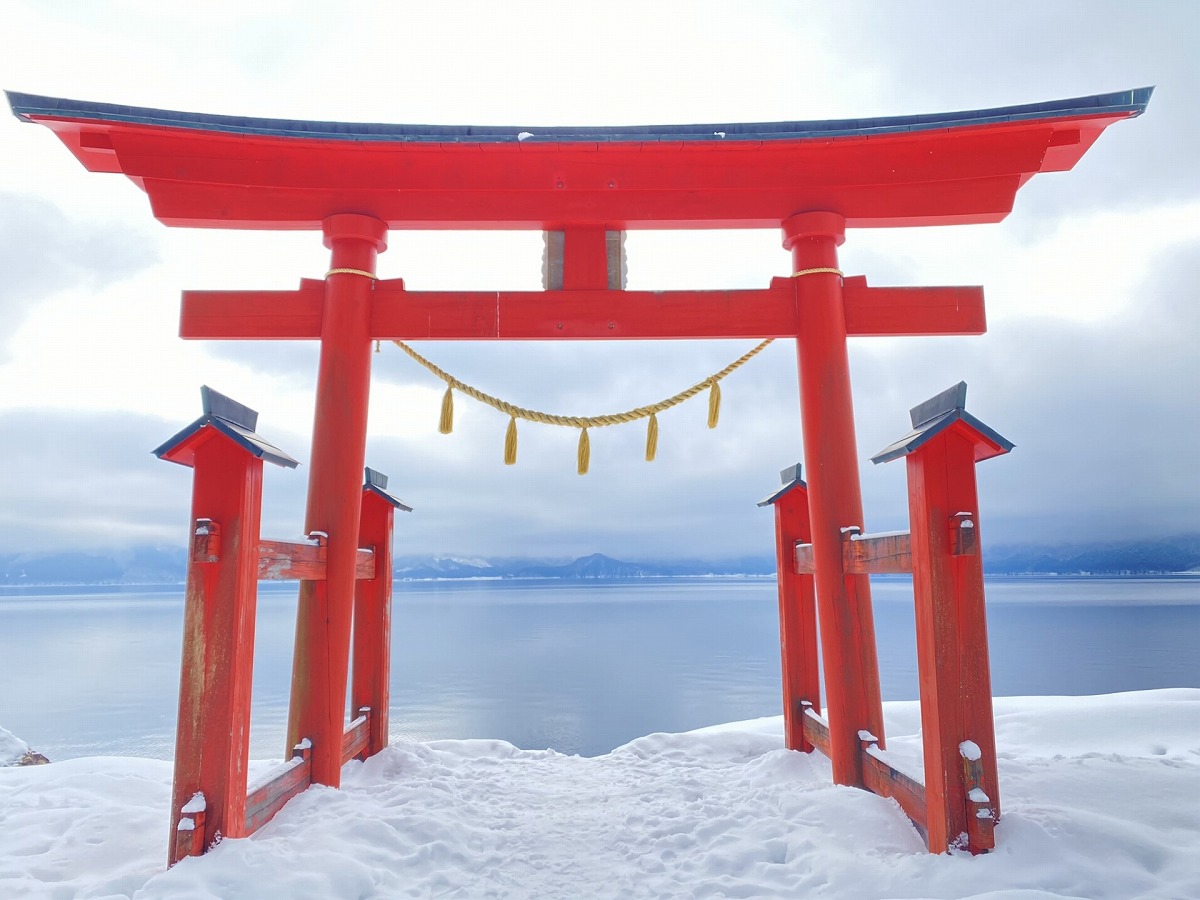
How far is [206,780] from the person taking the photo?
2.27 meters

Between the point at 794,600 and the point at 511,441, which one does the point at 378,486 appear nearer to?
the point at 511,441

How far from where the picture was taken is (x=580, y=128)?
139 inches

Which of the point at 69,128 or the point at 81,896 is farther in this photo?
the point at 69,128

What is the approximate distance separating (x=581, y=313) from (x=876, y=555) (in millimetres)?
1943

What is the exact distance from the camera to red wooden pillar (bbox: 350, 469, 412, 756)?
13.1ft

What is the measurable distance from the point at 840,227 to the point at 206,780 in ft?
12.6

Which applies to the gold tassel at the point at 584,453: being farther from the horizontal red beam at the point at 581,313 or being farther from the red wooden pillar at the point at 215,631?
the red wooden pillar at the point at 215,631

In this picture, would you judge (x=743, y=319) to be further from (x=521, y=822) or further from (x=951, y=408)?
(x=521, y=822)

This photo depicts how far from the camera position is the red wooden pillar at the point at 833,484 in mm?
3191

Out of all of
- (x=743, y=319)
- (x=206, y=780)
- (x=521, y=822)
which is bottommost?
(x=521, y=822)

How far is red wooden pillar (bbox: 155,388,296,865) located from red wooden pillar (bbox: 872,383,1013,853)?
7.44ft

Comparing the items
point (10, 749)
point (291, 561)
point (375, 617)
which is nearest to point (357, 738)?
point (375, 617)

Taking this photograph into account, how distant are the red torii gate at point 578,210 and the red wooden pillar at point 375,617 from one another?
0.67 metres

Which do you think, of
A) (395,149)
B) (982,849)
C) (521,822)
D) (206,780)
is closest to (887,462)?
(982,849)
